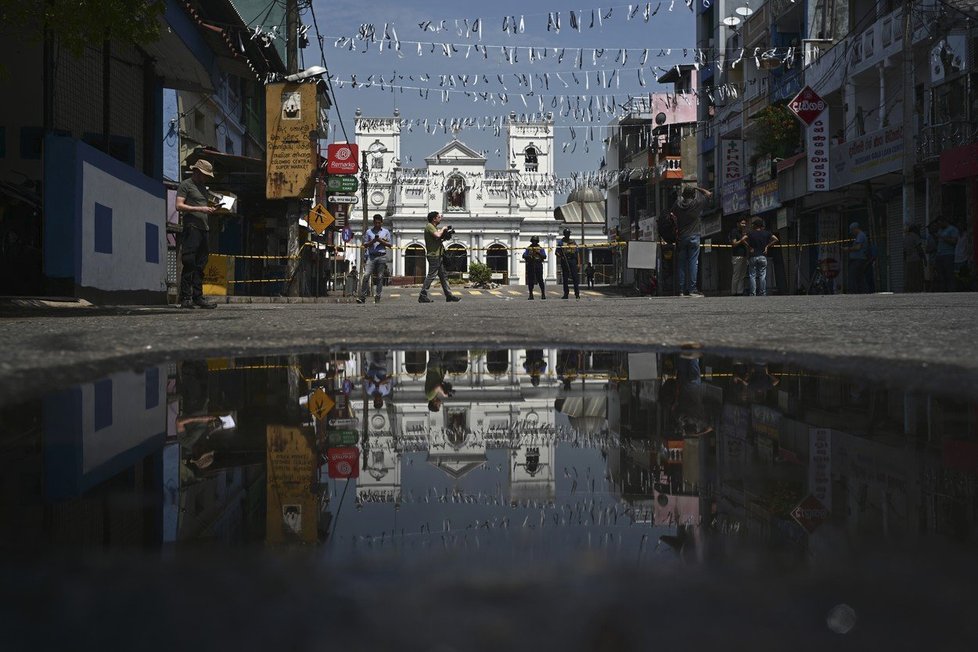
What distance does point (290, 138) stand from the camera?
59.1 ft

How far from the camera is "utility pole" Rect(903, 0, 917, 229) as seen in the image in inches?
739

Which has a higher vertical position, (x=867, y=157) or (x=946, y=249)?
(x=867, y=157)

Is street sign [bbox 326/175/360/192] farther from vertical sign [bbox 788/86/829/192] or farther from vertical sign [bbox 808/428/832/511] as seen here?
vertical sign [bbox 808/428/832/511]

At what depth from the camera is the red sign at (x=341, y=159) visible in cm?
2723

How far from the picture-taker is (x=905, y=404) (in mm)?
2158

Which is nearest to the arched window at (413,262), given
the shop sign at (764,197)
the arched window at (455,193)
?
the arched window at (455,193)

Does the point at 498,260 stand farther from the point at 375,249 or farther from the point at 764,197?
the point at 375,249

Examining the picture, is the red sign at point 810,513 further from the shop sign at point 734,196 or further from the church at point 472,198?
the church at point 472,198

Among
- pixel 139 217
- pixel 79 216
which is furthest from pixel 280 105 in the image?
pixel 79 216

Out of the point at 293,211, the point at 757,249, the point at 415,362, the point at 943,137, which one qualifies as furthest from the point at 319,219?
the point at 415,362

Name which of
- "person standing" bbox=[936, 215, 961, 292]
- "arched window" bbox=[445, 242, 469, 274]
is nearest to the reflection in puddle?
"person standing" bbox=[936, 215, 961, 292]

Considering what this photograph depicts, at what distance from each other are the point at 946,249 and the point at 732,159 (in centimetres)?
1673

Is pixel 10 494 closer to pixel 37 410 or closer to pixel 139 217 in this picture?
pixel 37 410

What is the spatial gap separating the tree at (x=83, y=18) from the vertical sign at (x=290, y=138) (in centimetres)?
1052
